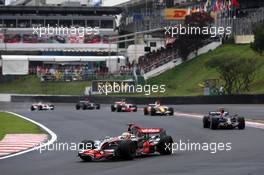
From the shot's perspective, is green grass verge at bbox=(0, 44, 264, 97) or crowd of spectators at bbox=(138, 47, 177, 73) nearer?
green grass verge at bbox=(0, 44, 264, 97)

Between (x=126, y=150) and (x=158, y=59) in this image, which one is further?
(x=158, y=59)

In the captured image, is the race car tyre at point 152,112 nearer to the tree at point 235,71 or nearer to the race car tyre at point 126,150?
the tree at point 235,71

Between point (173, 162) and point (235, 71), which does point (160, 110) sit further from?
point (173, 162)

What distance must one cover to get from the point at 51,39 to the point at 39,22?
40.2 ft

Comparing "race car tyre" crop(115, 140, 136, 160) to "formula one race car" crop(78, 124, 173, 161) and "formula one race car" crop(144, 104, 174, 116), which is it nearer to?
"formula one race car" crop(78, 124, 173, 161)

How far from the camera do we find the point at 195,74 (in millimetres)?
74562

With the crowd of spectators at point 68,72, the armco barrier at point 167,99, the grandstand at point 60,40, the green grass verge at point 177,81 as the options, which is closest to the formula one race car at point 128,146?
the armco barrier at point 167,99

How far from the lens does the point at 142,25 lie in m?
103

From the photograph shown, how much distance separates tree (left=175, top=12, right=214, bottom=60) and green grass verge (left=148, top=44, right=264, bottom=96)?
1.58 m

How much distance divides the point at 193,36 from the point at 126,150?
65.4m

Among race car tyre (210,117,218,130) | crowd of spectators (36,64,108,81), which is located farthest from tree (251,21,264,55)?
race car tyre (210,117,218,130)

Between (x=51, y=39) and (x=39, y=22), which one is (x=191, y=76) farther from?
(x=39, y=22)

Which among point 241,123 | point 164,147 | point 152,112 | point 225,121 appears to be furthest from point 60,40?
point 164,147

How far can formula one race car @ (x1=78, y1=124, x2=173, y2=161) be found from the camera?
17594 millimetres
